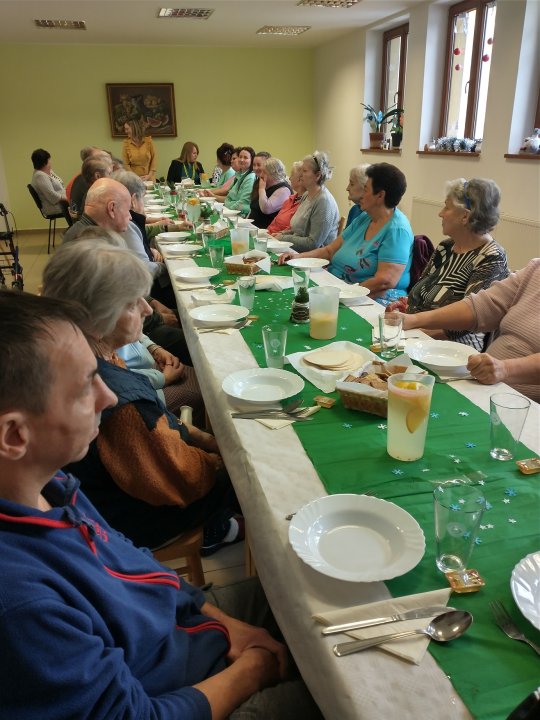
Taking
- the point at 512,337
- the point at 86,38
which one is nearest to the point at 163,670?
the point at 512,337

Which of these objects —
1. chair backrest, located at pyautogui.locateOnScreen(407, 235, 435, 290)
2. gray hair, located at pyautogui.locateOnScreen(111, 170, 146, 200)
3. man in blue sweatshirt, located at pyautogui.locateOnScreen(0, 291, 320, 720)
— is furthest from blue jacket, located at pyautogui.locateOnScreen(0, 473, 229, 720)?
gray hair, located at pyautogui.locateOnScreen(111, 170, 146, 200)

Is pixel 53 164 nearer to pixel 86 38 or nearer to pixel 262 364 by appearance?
pixel 86 38

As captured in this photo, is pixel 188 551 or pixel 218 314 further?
pixel 218 314

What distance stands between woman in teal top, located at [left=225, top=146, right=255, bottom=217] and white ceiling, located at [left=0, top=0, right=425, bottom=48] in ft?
5.76

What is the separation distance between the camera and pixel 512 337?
1.85 metres

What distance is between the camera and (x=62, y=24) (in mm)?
7297

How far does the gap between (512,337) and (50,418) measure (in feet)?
5.27

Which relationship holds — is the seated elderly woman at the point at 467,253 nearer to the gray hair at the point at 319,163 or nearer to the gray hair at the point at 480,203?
the gray hair at the point at 480,203

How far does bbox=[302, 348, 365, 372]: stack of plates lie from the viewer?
1589 mm

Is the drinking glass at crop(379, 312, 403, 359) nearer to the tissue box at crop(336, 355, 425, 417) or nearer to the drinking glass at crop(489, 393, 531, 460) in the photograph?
the tissue box at crop(336, 355, 425, 417)

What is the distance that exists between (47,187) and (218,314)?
6.15 m

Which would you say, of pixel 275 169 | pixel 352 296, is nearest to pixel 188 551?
pixel 352 296

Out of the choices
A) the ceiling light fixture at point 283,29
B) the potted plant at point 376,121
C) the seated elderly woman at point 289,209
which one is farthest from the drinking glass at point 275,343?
the ceiling light fixture at point 283,29

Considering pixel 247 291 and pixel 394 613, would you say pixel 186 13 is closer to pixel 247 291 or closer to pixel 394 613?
pixel 247 291
